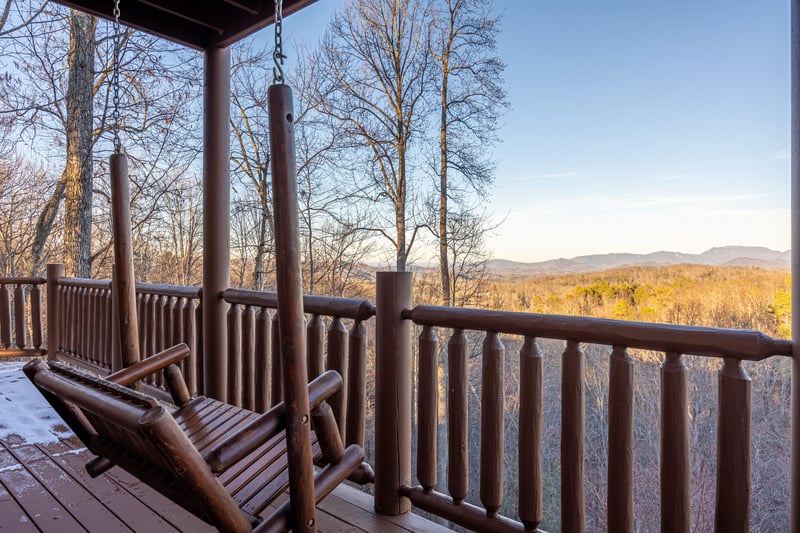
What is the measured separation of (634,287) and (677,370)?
1003 cm

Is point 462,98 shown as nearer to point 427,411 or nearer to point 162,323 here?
point 162,323

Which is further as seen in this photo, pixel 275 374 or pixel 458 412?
pixel 275 374

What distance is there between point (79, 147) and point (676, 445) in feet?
26.7

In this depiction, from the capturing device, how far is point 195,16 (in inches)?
98.5

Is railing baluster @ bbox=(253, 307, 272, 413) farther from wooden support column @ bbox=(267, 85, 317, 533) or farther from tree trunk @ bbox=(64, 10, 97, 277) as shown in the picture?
tree trunk @ bbox=(64, 10, 97, 277)

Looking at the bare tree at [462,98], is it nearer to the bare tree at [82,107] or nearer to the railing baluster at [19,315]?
the bare tree at [82,107]

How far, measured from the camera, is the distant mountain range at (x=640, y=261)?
9.47 m

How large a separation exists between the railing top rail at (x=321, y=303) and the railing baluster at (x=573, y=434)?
79 cm

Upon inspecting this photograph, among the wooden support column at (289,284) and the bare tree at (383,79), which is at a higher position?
the bare tree at (383,79)

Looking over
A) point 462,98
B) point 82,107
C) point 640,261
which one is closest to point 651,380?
point 640,261

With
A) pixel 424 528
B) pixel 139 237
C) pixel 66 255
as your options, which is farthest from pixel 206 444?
pixel 139 237

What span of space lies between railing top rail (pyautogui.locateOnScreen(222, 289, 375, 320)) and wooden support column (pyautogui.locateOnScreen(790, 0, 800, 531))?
1299 millimetres

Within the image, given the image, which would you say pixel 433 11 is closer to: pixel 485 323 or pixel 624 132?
pixel 624 132

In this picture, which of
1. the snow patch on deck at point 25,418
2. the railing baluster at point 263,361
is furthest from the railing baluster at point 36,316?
the railing baluster at point 263,361
